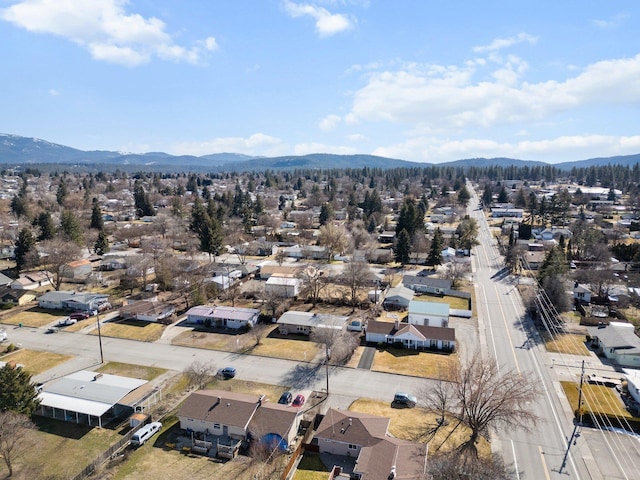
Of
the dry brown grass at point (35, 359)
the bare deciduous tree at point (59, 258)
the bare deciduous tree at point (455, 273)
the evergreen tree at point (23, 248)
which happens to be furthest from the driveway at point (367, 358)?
the evergreen tree at point (23, 248)

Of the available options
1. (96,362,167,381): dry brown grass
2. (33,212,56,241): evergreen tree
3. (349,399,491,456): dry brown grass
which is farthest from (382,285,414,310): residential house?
(33,212,56,241): evergreen tree

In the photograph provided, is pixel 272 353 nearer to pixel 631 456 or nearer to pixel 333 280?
pixel 333 280

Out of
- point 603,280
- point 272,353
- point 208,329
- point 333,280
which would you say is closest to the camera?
point 272,353

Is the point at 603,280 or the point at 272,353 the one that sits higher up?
the point at 603,280

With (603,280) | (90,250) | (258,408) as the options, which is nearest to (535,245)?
(603,280)

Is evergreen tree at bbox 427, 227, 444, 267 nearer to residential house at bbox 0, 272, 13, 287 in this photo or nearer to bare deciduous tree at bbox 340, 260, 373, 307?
bare deciduous tree at bbox 340, 260, 373, 307

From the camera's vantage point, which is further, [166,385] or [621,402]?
[166,385]
